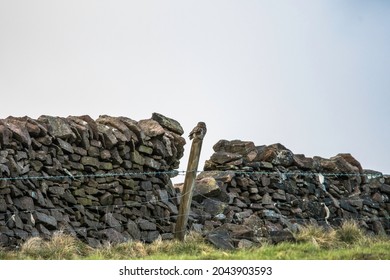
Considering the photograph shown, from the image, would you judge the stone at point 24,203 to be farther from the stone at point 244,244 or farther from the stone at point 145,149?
the stone at point 244,244

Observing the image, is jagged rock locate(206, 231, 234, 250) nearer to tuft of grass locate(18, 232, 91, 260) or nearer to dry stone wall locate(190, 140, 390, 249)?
tuft of grass locate(18, 232, 91, 260)

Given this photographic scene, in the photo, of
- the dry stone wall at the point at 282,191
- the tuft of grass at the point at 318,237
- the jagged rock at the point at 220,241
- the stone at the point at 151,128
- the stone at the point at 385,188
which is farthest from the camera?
the stone at the point at 385,188

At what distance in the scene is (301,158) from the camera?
17.7 m

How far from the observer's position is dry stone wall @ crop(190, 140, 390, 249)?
50.6 ft

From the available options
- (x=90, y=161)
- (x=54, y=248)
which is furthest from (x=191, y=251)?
(x=90, y=161)

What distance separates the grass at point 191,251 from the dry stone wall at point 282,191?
2396mm

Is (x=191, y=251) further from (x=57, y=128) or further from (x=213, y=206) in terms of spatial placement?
(x=213, y=206)

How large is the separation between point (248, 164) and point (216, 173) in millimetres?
737

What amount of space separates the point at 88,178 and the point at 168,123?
2565mm

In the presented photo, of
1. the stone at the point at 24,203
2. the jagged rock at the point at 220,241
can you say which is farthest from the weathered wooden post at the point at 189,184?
the stone at the point at 24,203

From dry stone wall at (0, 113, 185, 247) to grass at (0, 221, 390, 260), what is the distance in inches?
29.0

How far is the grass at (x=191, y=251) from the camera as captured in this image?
10.8m

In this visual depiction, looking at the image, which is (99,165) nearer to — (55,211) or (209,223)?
(55,211)
